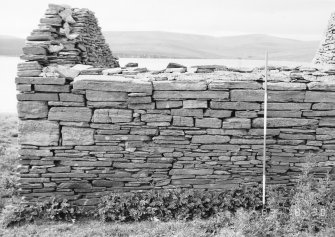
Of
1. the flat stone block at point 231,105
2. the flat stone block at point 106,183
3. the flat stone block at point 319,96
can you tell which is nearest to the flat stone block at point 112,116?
the flat stone block at point 106,183

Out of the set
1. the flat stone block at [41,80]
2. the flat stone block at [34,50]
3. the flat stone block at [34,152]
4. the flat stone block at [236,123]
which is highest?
the flat stone block at [34,50]

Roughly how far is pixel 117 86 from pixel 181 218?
2233 millimetres

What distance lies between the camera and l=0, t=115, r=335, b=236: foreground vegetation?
5.12 m

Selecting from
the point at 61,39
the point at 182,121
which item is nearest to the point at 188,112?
the point at 182,121

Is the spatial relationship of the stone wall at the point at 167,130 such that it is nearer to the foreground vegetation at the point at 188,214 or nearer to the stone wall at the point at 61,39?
the foreground vegetation at the point at 188,214

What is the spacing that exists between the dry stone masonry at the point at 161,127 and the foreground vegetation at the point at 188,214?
22cm

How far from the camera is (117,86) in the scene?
5.48 meters

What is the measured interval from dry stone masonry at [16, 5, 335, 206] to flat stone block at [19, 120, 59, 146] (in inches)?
0.6

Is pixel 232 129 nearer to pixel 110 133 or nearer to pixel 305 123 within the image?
pixel 305 123

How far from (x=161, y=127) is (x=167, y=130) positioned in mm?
105

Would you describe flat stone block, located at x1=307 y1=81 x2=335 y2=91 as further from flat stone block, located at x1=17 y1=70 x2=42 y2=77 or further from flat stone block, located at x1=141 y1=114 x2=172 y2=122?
flat stone block, located at x1=17 y1=70 x2=42 y2=77

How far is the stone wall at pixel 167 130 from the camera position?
18.1 feet

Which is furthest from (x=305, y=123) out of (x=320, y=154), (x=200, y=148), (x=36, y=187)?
(x=36, y=187)

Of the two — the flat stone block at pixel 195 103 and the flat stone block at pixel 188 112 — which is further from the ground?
the flat stone block at pixel 195 103
